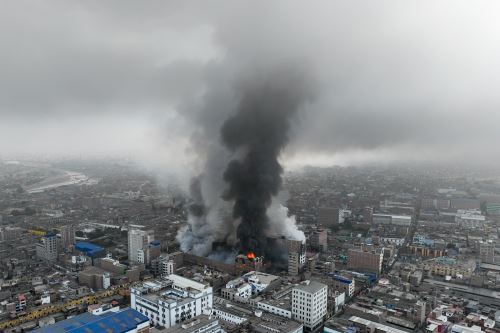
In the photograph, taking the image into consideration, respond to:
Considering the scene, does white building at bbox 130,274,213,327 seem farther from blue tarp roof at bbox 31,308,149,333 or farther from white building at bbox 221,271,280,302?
white building at bbox 221,271,280,302

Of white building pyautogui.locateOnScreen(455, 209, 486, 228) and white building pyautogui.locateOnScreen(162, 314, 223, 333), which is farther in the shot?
white building pyautogui.locateOnScreen(455, 209, 486, 228)

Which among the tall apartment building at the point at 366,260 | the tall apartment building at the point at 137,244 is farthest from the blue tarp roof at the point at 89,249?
the tall apartment building at the point at 366,260

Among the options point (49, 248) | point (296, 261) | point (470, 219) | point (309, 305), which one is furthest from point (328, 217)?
point (49, 248)

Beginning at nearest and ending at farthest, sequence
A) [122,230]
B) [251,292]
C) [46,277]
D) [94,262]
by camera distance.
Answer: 1. [251,292]
2. [46,277]
3. [94,262]
4. [122,230]

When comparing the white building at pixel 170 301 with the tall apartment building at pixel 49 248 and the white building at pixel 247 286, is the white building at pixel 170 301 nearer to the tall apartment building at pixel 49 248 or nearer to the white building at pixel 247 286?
the white building at pixel 247 286

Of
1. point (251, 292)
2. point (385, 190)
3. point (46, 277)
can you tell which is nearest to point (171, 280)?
point (251, 292)

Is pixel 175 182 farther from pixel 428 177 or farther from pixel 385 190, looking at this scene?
pixel 428 177

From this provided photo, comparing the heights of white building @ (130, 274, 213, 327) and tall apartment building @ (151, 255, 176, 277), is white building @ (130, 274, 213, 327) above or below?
above

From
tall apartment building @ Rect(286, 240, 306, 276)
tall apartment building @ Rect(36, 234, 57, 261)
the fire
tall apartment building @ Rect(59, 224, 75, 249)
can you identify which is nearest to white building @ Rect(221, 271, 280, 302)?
the fire
